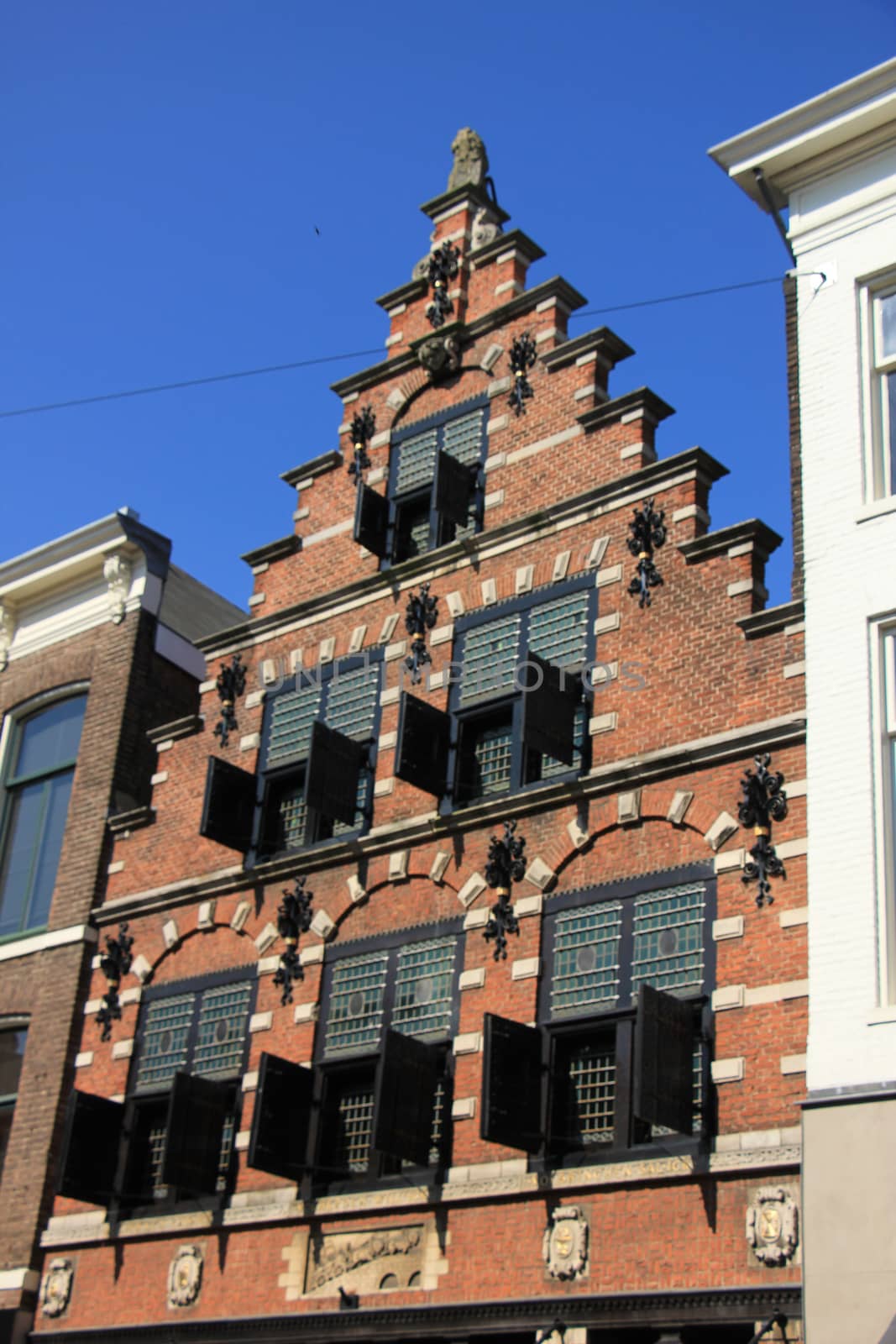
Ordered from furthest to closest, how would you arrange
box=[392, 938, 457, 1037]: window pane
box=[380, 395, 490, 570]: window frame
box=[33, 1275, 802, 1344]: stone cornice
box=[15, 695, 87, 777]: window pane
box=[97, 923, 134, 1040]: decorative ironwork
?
1. box=[15, 695, 87, 777]: window pane
2. box=[97, 923, 134, 1040]: decorative ironwork
3. box=[380, 395, 490, 570]: window frame
4. box=[392, 938, 457, 1037]: window pane
5. box=[33, 1275, 802, 1344]: stone cornice

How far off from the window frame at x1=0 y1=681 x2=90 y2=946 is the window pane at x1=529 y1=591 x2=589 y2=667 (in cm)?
721

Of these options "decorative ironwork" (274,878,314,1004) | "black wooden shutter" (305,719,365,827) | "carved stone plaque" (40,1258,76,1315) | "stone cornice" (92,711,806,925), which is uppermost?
"black wooden shutter" (305,719,365,827)

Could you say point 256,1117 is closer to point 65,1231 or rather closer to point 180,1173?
point 180,1173

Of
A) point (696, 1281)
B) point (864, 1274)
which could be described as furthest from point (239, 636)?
point (864, 1274)

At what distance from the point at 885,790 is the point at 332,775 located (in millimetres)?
6542

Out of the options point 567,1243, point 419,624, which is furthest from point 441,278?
point 567,1243

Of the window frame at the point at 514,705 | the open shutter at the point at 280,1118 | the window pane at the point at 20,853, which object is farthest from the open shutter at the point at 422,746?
the window pane at the point at 20,853

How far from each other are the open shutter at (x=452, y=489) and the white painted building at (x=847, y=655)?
4463 millimetres

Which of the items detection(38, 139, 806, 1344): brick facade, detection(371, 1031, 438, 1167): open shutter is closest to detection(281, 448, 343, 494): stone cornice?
detection(38, 139, 806, 1344): brick facade

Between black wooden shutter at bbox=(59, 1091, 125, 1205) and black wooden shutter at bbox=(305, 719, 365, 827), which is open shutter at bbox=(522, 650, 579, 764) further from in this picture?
black wooden shutter at bbox=(59, 1091, 125, 1205)

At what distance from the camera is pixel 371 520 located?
20094mm

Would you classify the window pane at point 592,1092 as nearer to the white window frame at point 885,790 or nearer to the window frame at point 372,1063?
the window frame at point 372,1063

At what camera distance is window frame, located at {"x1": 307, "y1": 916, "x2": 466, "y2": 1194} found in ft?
53.1

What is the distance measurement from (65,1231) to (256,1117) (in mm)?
3560
